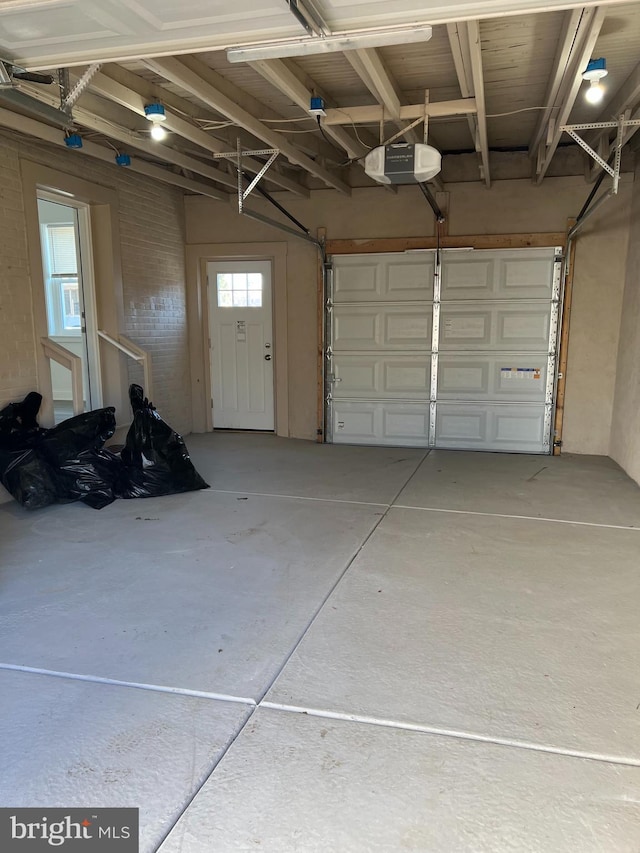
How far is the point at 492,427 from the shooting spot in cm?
649

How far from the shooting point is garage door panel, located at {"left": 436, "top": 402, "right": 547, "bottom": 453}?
251 inches

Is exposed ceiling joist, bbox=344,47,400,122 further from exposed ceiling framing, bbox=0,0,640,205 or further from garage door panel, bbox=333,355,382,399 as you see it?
garage door panel, bbox=333,355,382,399

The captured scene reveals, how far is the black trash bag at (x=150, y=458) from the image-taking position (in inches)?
183

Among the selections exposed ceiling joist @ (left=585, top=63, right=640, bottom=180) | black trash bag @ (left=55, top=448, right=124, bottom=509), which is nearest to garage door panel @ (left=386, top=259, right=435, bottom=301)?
exposed ceiling joist @ (left=585, top=63, right=640, bottom=180)

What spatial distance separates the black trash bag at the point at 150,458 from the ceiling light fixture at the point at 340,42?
3.01m

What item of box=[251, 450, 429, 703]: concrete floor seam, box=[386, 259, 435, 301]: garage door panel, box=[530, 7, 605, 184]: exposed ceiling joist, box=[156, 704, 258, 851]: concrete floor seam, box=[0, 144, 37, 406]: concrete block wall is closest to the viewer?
box=[156, 704, 258, 851]: concrete floor seam

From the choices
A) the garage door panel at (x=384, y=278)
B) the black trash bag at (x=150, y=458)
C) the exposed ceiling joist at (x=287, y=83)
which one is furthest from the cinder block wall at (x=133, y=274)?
the exposed ceiling joist at (x=287, y=83)

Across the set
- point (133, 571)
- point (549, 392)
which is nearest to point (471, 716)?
point (133, 571)

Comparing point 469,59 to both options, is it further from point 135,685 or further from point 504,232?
point 135,685

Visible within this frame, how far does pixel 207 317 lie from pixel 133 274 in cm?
136

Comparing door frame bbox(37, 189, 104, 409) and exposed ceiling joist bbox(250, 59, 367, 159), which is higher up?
exposed ceiling joist bbox(250, 59, 367, 159)

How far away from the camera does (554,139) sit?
4.38 meters

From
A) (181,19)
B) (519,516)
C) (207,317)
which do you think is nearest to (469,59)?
(181,19)

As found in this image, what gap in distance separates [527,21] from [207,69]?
193cm
